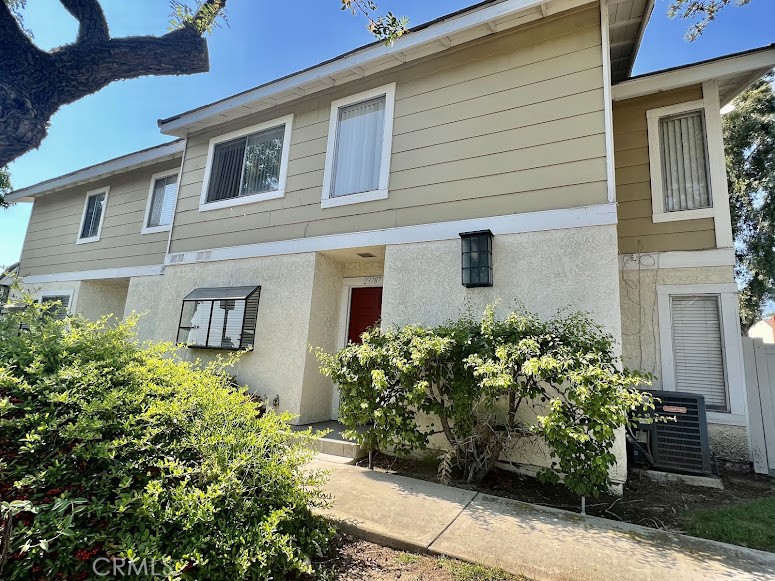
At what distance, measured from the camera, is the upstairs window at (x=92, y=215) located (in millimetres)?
9797

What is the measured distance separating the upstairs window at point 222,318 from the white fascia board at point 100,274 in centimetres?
204

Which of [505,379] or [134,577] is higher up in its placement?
[505,379]

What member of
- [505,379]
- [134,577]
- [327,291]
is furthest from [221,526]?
[327,291]

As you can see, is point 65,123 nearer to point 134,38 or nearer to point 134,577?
point 134,38

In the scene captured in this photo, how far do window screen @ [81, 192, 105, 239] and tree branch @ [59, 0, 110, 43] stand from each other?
193 inches

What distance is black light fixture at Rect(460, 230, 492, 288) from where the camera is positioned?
4.48 m

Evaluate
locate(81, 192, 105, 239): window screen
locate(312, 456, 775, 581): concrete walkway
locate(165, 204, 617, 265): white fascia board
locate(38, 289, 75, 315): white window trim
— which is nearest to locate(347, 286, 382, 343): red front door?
locate(165, 204, 617, 265): white fascia board

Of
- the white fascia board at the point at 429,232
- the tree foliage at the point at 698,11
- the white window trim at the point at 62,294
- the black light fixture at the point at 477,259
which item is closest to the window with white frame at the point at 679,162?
the tree foliage at the point at 698,11

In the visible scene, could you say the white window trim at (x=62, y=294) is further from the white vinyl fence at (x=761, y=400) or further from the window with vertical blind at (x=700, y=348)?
the white vinyl fence at (x=761, y=400)

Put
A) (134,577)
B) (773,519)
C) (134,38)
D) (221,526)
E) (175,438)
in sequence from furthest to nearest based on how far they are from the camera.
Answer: (134,38) < (773,519) < (175,438) < (221,526) < (134,577)

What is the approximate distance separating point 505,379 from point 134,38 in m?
7.42

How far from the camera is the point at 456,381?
154 inches

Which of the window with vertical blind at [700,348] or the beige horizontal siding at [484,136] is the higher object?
the beige horizontal siding at [484,136]
